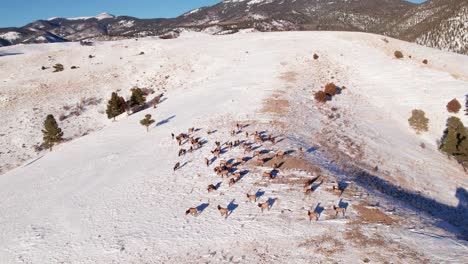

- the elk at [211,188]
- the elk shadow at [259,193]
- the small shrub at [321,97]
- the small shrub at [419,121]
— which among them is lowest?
the small shrub at [419,121]

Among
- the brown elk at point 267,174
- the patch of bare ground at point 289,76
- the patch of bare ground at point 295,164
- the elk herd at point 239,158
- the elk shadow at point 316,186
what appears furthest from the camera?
the patch of bare ground at point 289,76

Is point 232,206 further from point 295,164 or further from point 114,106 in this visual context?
point 114,106

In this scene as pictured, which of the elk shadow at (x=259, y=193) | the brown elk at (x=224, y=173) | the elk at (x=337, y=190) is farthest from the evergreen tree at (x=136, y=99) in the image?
the elk at (x=337, y=190)

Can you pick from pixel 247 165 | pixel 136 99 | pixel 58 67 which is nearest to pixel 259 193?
pixel 247 165

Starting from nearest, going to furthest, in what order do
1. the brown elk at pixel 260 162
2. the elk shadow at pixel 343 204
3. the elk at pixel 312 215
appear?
the elk at pixel 312 215, the elk shadow at pixel 343 204, the brown elk at pixel 260 162

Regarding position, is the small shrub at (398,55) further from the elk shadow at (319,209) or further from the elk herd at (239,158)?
the elk shadow at (319,209)

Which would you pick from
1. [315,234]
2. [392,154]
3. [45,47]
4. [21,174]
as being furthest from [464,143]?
[45,47]

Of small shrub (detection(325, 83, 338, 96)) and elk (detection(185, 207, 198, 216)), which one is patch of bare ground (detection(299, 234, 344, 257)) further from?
small shrub (detection(325, 83, 338, 96))
